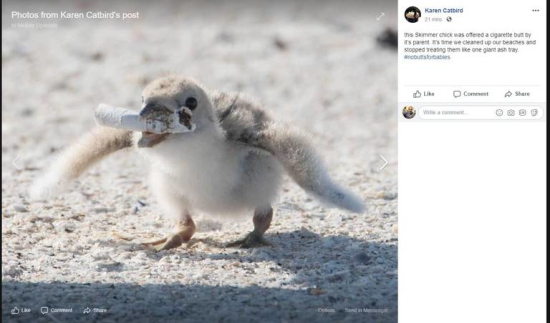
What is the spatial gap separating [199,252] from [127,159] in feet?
4.91

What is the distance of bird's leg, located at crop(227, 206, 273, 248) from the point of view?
8.87ft

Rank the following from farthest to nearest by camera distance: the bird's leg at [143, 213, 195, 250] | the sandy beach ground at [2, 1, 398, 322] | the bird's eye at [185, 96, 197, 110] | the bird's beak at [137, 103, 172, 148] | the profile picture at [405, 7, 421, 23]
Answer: the bird's leg at [143, 213, 195, 250]
the bird's eye at [185, 96, 197, 110]
the bird's beak at [137, 103, 172, 148]
the profile picture at [405, 7, 421, 23]
the sandy beach ground at [2, 1, 398, 322]

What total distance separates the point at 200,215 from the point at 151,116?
78cm

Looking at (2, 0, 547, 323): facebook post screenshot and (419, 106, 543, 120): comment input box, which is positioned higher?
(419, 106, 543, 120): comment input box

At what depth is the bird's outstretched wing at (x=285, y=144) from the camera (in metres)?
2.53

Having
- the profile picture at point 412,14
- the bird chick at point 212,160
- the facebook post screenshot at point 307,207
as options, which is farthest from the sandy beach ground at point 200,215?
the profile picture at point 412,14

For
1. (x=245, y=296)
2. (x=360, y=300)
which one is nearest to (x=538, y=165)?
(x=360, y=300)

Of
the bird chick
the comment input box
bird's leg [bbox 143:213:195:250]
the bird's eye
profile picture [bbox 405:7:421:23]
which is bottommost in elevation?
bird's leg [bbox 143:213:195:250]

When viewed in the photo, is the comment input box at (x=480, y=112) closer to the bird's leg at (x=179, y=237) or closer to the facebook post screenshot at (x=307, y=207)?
the facebook post screenshot at (x=307, y=207)

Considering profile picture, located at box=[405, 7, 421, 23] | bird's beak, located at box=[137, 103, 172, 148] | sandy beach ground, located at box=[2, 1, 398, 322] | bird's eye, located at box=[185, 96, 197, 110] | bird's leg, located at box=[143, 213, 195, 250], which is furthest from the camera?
bird's leg, located at box=[143, 213, 195, 250]

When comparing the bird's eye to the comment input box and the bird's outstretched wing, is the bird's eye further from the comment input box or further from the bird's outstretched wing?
the comment input box

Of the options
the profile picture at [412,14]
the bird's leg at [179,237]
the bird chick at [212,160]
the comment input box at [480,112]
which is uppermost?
the profile picture at [412,14]

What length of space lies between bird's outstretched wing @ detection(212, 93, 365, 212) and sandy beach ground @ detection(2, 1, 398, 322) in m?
0.18

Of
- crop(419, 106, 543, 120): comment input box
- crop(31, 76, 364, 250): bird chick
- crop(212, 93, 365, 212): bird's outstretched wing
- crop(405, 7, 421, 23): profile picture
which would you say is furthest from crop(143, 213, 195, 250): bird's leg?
crop(405, 7, 421, 23): profile picture
